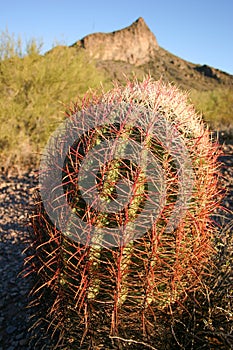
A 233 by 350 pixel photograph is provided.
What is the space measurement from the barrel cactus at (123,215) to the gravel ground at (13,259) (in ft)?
1.70

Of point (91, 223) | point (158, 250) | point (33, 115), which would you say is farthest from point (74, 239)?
point (33, 115)

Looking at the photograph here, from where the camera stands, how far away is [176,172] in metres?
1.70

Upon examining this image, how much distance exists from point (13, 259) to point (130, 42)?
52.1m

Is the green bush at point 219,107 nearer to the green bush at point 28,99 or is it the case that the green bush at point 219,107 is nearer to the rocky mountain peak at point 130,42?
the green bush at point 28,99

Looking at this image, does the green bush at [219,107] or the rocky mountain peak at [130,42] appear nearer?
the green bush at [219,107]

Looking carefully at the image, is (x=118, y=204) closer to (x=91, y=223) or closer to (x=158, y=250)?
(x=91, y=223)

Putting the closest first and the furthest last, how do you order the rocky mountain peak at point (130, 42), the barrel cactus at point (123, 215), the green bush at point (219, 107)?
the barrel cactus at point (123, 215), the green bush at point (219, 107), the rocky mountain peak at point (130, 42)

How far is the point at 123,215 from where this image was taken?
164cm

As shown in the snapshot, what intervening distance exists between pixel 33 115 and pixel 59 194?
673cm

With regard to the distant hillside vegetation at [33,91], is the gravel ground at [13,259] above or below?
below

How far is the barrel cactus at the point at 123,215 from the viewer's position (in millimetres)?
1649

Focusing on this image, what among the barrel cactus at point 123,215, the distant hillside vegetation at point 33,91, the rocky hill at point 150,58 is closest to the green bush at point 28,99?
the distant hillside vegetation at point 33,91

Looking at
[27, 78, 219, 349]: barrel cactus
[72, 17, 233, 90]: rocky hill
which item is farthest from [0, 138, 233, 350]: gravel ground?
[72, 17, 233, 90]: rocky hill

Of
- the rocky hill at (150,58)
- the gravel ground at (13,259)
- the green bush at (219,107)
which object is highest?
the rocky hill at (150,58)
